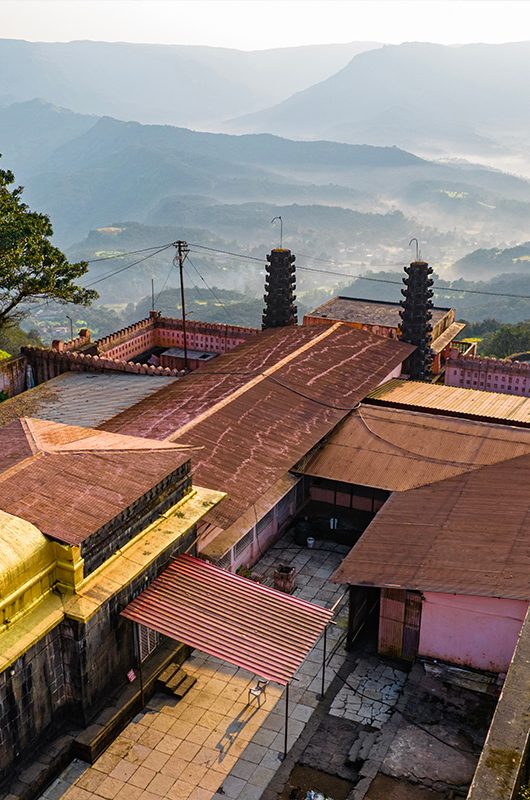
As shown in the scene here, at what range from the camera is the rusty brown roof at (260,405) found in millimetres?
23641

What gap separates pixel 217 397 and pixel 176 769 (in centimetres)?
1391

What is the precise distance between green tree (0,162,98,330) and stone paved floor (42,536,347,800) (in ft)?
67.3

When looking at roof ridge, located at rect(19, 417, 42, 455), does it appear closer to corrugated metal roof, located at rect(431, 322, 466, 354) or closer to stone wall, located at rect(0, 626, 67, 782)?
stone wall, located at rect(0, 626, 67, 782)

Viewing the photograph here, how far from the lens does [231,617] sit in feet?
56.3

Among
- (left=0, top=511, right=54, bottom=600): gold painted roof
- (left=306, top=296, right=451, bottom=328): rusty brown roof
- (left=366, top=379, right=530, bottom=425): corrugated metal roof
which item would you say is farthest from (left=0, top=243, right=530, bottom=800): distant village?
(left=306, top=296, right=451, bottom=328): rusty brown roof

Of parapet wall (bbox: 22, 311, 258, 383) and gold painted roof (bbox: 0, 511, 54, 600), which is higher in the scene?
gold painted roof (bbox: 0, 511, 54, 600)

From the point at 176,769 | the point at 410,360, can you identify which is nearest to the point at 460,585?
the point at 176,769

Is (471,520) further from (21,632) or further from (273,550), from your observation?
(21,632)

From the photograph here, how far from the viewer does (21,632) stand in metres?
15.1


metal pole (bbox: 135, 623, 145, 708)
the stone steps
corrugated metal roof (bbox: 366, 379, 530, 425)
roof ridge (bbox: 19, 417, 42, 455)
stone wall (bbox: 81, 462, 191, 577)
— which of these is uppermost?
roof ridge (bbox: 19, 417, 42, 455)

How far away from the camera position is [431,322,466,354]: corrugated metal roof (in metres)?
39.4

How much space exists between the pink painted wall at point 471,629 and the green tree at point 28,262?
75.5 feet

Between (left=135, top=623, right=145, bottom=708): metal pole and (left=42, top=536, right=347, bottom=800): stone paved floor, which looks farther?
(left=135, top=623, right=145, bottom=708): metal pole

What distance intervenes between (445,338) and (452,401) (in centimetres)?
1076
